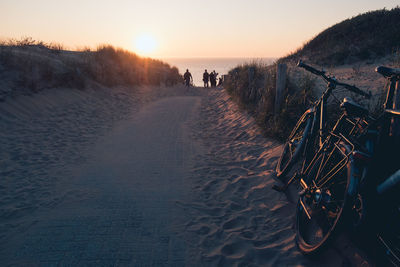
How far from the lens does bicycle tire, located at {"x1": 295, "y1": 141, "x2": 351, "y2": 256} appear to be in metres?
2.30

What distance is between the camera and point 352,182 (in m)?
2.28

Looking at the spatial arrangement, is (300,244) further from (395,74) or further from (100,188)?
(100,188)

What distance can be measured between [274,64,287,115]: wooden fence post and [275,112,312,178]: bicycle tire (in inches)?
94.4

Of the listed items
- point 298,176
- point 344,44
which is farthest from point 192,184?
point 344,44

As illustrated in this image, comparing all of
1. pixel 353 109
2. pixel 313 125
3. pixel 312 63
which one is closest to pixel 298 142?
pixel 313 125

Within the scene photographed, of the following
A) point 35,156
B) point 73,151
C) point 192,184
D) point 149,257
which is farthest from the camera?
point 73,151

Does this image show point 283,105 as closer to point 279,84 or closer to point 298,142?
point 279,84

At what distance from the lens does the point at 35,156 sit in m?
5.61

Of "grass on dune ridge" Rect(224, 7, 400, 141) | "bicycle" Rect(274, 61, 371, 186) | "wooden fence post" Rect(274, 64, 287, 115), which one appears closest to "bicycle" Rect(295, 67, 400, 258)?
"bicycle" Rect(274, 61, 371, 186)

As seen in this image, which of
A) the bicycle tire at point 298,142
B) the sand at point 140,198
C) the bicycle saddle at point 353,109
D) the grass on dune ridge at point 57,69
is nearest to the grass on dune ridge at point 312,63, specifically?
the sand at point 140,198

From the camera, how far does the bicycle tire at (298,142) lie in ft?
12.6

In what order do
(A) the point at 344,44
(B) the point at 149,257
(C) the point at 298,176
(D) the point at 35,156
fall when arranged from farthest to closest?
(A) the point at 344,44 → (D) the point at 35,156 → (C) the point at 298,176 → (B) the point at 149,257

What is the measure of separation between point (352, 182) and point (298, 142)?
1864mm

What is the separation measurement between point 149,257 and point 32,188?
275cm
